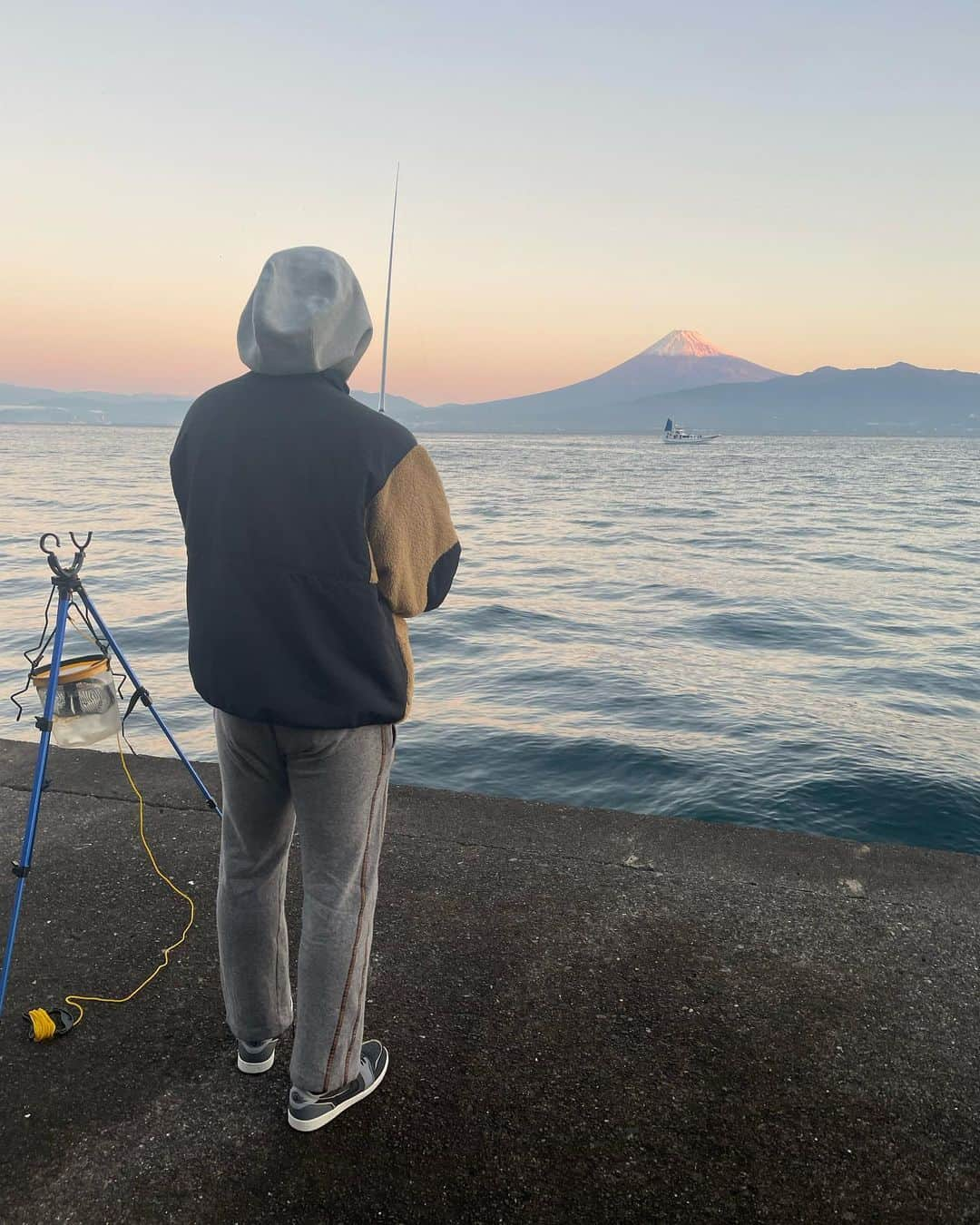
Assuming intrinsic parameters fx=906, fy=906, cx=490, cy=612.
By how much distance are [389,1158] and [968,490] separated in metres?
56.7

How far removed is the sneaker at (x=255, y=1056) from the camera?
2.43 metres

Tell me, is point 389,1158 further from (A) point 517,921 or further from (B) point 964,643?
(B) point 964,643

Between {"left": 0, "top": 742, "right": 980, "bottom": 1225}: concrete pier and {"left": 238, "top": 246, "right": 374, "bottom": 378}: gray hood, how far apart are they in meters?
1.84

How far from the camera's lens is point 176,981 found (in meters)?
2.83

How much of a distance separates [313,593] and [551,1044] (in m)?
1.49

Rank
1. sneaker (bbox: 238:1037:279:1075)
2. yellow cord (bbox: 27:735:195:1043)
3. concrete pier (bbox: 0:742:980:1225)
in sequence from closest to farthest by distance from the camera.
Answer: concrete pier (bbox: 0:742:980:1225), sneaker (bbox: 238:1037:279:1075), yellow cord (bbox: 27:735:195:1043)

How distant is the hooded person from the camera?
6.32 ft

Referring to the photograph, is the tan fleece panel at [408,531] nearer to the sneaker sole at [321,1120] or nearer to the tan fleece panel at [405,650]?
the tan fleece panel at [405,650]

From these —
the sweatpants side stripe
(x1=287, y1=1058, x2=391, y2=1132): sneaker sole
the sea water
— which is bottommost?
the sea water

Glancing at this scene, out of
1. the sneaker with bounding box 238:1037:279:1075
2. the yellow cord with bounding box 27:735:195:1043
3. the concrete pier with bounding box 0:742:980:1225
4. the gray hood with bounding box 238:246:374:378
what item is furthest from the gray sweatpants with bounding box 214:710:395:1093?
the gray hood with bounding box 238:246:374:378

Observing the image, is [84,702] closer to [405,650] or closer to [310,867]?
[310,867]

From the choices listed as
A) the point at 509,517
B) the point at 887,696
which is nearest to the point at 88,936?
the point at 887,696

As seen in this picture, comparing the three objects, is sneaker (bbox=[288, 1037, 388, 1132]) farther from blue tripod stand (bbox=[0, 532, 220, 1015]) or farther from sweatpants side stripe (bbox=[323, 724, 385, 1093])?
blue tripod stand (bbox=[0, 532, 220, 1015])

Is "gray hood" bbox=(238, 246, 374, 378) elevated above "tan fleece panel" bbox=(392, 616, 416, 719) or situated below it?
above
